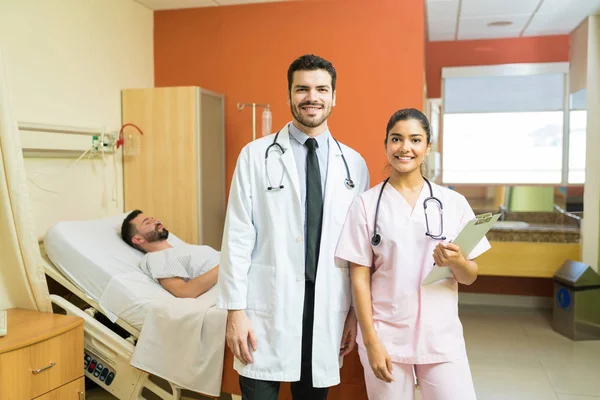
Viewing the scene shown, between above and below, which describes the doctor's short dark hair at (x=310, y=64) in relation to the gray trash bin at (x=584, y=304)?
above

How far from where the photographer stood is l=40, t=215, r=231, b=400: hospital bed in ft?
8.68

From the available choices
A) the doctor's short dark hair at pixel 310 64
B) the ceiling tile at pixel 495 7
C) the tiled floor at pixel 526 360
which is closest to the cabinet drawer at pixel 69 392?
the tiled floor at pixel 526 360

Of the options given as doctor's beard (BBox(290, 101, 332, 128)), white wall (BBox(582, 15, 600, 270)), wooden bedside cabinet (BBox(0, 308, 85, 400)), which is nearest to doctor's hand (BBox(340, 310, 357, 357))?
doctor's beard (BBox(290, 101, 332, 128))

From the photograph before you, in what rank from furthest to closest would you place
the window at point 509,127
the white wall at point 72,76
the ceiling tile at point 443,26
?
the window at point 509,127
the ceiling tile at point 443,26
the white wall at point 72,76

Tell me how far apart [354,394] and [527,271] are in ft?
9.14

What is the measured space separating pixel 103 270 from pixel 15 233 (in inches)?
18.1

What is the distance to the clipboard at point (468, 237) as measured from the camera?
1.50 metres

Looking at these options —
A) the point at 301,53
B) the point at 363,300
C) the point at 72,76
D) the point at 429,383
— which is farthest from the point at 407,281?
the point at 301,53

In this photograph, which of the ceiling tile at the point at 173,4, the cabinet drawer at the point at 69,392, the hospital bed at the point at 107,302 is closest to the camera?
the cabinet drawer at the point at 69,392

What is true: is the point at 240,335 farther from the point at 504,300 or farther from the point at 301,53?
the point at 504,300

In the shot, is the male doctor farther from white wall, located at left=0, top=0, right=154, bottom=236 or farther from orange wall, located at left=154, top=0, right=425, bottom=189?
orange wall, located at left=154, top=0, right=425, bottom=189

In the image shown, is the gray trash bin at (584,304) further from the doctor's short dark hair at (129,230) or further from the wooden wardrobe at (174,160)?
the doctor's short dark hair at (129,230)

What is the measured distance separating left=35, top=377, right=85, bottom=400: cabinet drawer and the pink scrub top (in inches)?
53.2

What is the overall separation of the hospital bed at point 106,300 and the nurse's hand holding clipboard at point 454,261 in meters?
1.19
